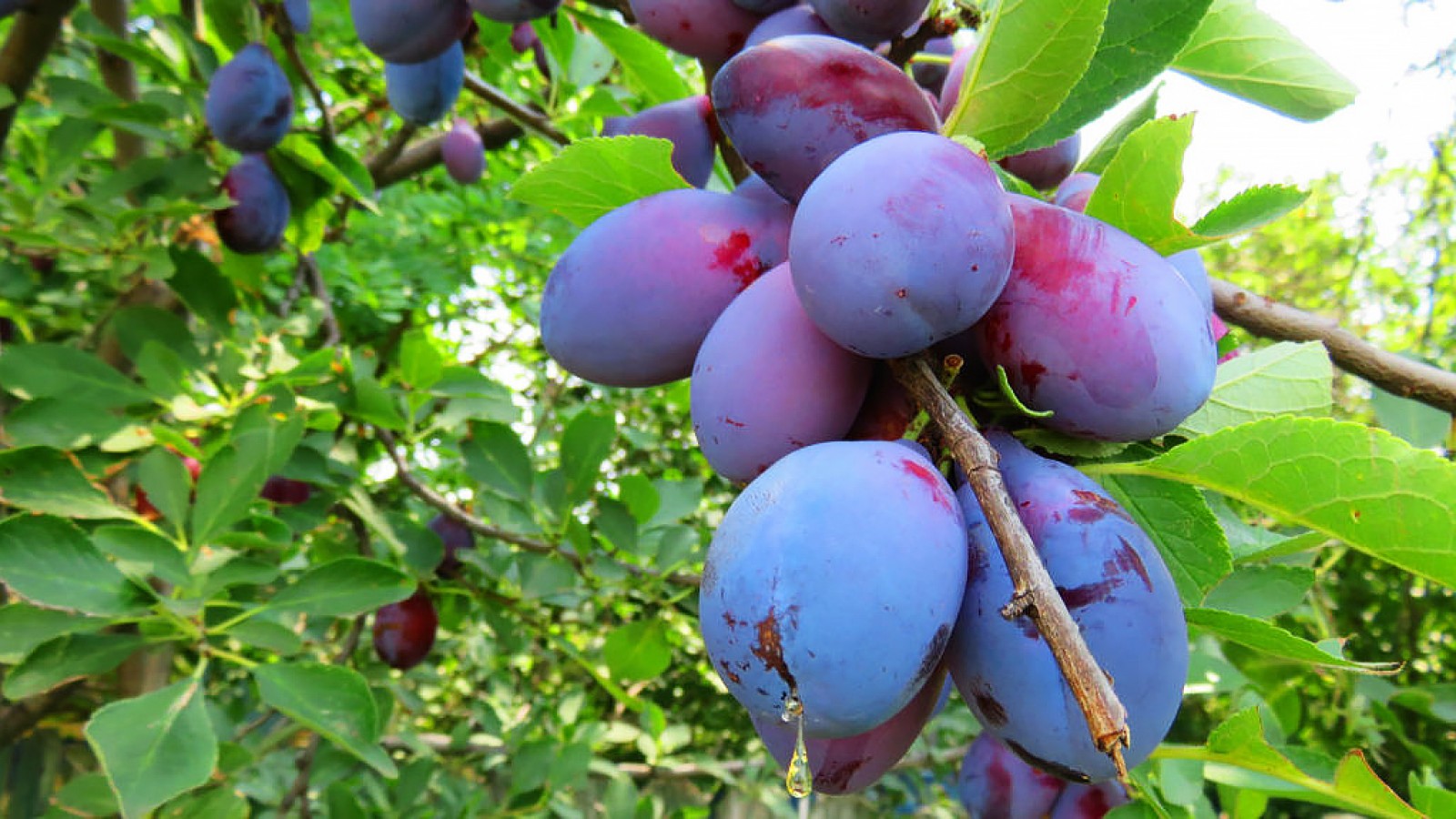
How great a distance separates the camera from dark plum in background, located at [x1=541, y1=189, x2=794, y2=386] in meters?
0.46

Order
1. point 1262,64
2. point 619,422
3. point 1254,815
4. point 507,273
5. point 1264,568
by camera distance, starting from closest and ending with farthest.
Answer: point 1262,64
point 1264,568
point 1254,815
point 619,422
point 507,273

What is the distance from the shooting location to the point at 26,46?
135 centimetres

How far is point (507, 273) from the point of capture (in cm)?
304

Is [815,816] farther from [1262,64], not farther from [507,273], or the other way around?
[1262,64]

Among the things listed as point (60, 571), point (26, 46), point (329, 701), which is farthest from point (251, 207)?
point (329, 701)

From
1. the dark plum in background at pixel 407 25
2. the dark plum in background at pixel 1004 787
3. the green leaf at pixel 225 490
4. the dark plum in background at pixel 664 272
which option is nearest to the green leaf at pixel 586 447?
the green leaf at pixel 225 490

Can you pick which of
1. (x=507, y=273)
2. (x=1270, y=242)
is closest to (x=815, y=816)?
(x=507, y=273)

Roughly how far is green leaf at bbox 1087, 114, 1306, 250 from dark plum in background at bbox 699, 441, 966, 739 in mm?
172

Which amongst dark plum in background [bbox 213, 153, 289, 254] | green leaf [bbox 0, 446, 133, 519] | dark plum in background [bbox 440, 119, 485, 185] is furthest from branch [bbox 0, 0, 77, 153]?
green leaf [bbox 0, 446, 133, 519]

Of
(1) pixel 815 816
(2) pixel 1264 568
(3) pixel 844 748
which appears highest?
(3) pixel 844 748

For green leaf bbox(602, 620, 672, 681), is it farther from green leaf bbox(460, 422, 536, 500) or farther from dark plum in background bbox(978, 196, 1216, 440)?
dark plum in background bbox(978, 196, 1216, 440)

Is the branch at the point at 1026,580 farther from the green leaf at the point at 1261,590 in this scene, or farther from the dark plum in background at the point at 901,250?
the green leaf at the point at 1261,590

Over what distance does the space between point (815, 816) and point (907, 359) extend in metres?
3.35

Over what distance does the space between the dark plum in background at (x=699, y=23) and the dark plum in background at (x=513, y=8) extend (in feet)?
0.58
